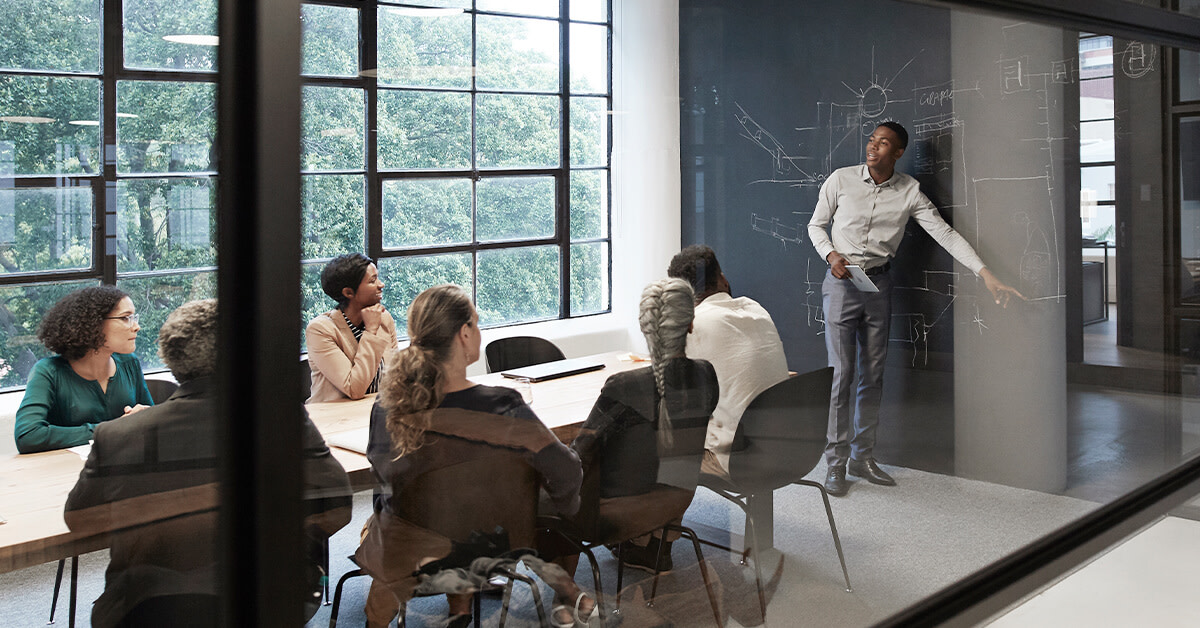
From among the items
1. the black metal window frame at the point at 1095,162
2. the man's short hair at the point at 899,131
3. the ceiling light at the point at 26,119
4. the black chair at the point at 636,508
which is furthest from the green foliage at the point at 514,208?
the black metal window frame at the point at 1095,162

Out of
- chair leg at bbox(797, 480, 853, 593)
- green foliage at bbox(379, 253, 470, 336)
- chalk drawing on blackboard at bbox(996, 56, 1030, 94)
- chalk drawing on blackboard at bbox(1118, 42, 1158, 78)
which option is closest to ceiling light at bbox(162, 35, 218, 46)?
green foliage at bbox(379, 253, 470, 336)

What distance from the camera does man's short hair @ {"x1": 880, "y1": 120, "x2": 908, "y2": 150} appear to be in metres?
2.10

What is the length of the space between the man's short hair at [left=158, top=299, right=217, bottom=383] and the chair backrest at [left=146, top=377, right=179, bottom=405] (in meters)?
0.01

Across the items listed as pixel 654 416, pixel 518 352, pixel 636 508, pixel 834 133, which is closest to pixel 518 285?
pixel 518 352

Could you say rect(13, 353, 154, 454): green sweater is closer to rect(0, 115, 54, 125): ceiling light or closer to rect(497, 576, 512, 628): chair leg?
rect(0, 115, 54, 125): ceiling light

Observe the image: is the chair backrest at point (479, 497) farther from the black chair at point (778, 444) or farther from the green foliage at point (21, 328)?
the green foliage at point (21, 328)

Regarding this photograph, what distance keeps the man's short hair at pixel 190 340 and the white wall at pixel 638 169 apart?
538mm

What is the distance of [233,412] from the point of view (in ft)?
3.59

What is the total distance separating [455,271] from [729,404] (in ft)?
2.28

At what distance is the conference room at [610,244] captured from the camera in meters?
1.04

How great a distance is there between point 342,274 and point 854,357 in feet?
4.18

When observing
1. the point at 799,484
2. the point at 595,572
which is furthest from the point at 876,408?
the point at 595,572

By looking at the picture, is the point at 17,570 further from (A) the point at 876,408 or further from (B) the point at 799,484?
(A) the point at 876,408

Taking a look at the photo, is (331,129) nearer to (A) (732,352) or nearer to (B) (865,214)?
(A) (732,352)
